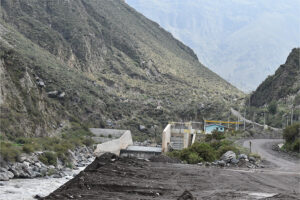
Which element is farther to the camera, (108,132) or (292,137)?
(108,132)

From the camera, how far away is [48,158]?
51.1 metres

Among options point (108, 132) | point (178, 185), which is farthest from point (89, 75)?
point (178, 185)

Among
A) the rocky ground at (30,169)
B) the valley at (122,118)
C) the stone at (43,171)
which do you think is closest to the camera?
the valley at (122,118)

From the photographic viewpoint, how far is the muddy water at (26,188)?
30.2m

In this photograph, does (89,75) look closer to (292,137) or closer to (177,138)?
(177,138)

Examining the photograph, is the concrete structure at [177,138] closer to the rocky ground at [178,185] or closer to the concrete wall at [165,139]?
the concrete wall at [165,139]

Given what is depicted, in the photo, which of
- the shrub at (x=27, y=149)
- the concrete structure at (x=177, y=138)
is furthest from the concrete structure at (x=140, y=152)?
the shrub at (x=27, y=149)

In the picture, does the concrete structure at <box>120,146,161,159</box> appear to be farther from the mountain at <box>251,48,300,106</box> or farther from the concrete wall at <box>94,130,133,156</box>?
the mountain at <box>251,48,300,106</box>

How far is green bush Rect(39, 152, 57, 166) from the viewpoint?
162ft

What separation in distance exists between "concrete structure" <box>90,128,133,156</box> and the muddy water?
31.3 meters

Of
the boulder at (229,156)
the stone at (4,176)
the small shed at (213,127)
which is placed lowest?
the stone at (4,176)

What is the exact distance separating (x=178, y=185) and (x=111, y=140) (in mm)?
51309

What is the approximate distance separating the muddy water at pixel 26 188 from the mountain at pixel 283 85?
70565 millimetres

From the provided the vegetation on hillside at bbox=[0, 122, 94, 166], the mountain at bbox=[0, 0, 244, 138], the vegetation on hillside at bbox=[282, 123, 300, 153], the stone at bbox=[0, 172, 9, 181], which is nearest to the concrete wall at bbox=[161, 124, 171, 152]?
the vegetation on hillside at bbox=[0, 122, 94, 166]
